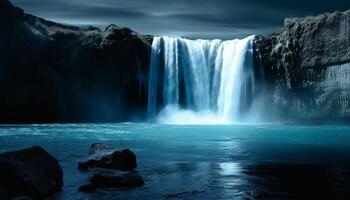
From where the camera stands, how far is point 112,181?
16312 mm

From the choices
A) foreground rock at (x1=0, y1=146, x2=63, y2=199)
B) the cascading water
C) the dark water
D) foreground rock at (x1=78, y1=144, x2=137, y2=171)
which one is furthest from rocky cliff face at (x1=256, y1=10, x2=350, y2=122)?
foreground rock at (x1=0, y1=146, x2=63, y2=199)

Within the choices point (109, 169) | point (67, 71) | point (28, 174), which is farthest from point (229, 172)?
point (67, 71)

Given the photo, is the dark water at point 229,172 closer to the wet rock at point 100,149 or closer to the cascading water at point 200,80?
the wet rock at point 100,149

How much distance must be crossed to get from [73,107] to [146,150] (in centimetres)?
5008

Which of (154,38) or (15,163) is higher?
(154,38)

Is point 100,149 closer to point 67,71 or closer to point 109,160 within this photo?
point 109,160

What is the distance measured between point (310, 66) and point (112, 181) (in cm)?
6692

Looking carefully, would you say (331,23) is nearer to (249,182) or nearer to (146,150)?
(146,150)

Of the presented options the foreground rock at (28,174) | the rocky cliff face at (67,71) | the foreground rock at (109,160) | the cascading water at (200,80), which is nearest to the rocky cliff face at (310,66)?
the cascading water at (200,80)

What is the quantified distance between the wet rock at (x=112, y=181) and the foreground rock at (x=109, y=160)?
8.22 ft

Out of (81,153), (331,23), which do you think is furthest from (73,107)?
(81,153)

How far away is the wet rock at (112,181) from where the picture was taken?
16.1 meters

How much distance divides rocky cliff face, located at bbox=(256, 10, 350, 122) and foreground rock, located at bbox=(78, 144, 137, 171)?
6173 centimetres

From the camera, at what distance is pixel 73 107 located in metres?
77.2
